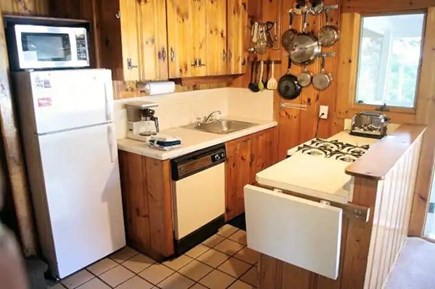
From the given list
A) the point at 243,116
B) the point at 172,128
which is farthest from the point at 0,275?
the point at 243,116

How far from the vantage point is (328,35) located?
3.01m

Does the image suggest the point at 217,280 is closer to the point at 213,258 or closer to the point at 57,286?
the point at 213,258

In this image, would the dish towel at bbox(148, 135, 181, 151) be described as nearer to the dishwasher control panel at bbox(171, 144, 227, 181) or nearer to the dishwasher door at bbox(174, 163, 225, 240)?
the dishwasher control panel at bbox(171, 144, 227, 181)

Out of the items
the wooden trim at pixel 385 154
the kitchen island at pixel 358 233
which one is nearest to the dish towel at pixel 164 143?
the kitchen island at pixel 358 233

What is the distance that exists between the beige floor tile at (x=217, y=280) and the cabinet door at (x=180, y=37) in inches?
64.0

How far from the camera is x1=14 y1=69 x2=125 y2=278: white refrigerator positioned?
2178mm

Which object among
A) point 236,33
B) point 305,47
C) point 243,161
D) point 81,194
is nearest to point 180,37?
point 236,33

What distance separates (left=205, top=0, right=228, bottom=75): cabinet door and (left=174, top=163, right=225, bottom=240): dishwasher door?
0.99 meters

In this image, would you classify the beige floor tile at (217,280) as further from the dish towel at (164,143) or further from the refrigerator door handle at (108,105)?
the refrigerator door handle at (108,105)

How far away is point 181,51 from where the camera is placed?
9.57 feet

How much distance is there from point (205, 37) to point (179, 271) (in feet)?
6.69

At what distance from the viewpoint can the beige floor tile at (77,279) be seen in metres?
2.43

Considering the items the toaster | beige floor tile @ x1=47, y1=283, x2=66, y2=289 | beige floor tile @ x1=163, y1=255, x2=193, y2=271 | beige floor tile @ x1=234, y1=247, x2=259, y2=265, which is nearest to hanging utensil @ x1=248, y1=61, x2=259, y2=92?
the toaster

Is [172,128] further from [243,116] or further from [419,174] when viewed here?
[419,174]
